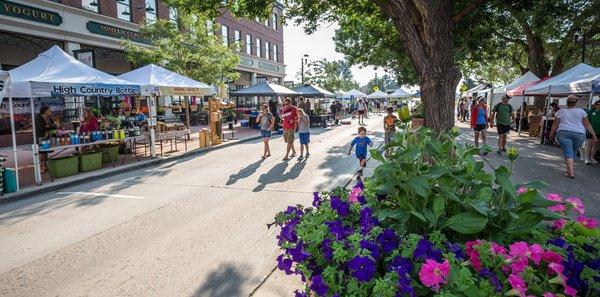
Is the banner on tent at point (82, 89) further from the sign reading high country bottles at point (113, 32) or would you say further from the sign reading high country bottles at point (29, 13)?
the sign reading high country bottles at point (113, 32)

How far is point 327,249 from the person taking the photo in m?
2.21

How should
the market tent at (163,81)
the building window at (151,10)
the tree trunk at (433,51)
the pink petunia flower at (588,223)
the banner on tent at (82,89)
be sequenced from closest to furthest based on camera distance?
1. the pink petunia flower at (588,223)
2. the tree trunk at (433,51)
3. the banner on tent at (82,89)
4. the market tent at (163,81)
5. the building window at (151,10)

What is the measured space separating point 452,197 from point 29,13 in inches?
772

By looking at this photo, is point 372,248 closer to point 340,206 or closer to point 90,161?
point 340,206

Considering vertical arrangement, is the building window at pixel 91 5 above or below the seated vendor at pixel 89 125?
above

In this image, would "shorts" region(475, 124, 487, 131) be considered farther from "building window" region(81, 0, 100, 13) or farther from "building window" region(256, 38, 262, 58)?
"building window" region(256, 38, 262, 58)

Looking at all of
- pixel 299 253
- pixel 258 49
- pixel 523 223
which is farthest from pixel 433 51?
pixel 258 49

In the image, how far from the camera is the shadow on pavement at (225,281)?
371 centimetres

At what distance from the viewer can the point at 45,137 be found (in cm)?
1014

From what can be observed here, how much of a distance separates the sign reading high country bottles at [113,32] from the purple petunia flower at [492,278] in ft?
70.5

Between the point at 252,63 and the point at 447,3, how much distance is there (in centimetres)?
3144

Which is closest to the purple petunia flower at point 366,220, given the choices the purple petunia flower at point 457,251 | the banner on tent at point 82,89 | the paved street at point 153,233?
the purple petunia flower at point 457,251

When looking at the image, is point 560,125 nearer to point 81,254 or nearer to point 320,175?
point 320,175

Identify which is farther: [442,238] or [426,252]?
[442,238]
